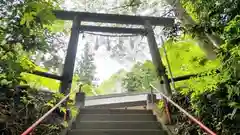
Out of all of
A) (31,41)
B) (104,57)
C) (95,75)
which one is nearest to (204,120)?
(31,41)

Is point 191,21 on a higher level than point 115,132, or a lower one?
higher

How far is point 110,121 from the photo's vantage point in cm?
531

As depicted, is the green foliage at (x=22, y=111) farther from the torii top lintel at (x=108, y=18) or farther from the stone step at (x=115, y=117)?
the torii top lintel at (x=108, y=18)

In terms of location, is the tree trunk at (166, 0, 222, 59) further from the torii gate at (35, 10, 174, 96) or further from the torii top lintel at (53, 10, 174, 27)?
the torii top lintel at (53, 10, 174, 27)

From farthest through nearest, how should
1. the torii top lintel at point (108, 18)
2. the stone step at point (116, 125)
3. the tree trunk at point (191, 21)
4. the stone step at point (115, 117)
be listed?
the torii top lintel at point (108, 18), the stone step at point (115, 117), the stone step at point (116, 125), the tree trunk at point (191, 21)

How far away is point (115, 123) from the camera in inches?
205

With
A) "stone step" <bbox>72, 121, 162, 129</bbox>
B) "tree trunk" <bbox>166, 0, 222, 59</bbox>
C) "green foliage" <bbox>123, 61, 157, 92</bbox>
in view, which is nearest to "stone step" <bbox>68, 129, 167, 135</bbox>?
"stone step" <bbox>72, 121, 162, 129</bbox>

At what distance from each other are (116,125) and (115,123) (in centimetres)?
5

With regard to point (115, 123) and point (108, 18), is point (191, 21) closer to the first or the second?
point (115, 123)

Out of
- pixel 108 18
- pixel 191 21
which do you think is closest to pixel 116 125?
pixel 191 21

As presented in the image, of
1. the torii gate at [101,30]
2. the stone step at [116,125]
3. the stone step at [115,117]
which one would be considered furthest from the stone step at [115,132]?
the torii gate at [101,30]

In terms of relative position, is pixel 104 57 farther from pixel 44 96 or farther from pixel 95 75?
pixel 44 96

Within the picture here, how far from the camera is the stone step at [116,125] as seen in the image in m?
5.10

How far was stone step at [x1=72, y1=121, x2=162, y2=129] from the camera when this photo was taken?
16.7 ft
